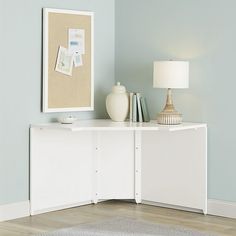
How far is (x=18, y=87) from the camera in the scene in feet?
16.0

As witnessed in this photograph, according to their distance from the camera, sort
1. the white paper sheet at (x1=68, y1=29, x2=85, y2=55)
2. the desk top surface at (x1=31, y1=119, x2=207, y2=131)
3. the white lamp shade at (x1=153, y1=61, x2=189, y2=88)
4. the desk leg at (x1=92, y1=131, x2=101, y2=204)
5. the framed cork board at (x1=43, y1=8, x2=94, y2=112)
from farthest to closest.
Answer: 1. the desk leg at (x1=92, y1=131, x2=101, y2=204)
2. the white paper sheet at (x1=68, y1=29, x2=85, y2=55)
3. the framed cork board at (x1=43, y1=8, x2=94, y2=112)
4. the white lamp shade at (x1=153, y1=61, x2=189, y2=88)
5. the desk top surface at (x1=31, y1=119, x2=207, y2=131)

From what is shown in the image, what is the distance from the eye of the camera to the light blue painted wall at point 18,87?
478cm

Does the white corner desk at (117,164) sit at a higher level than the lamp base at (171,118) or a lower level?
lower

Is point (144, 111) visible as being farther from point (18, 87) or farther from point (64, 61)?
point (18, 87)

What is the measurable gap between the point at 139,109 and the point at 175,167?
55cm

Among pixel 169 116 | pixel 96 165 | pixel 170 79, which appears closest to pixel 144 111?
pixel 169 116

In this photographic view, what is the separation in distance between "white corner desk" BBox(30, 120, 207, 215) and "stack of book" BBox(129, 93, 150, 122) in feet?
0.26

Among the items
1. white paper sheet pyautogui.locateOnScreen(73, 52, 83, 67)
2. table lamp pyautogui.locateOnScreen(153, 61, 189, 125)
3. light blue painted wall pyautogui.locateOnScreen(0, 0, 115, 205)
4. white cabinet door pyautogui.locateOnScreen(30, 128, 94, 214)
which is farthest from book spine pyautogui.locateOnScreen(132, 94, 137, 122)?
light blue painted wall pyautogui.locateOnScreen(0, 0, 115, 205)

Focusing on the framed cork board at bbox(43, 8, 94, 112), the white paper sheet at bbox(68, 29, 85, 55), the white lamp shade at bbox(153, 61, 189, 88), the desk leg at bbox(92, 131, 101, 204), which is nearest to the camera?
the white lamp shade at bbox(153, 61, 189, 88)

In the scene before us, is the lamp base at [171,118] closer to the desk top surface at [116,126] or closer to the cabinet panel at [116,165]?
the desk top surface at [116,126]

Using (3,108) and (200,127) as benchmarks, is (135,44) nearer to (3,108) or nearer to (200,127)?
(200,127)

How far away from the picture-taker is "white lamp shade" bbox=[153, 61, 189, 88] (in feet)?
16.1

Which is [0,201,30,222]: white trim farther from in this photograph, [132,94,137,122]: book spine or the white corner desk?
[132,94,137,122]: book spine

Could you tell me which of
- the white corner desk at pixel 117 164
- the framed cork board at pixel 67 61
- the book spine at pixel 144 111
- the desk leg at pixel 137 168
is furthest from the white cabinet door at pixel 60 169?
the book spine at pixel 144 111
